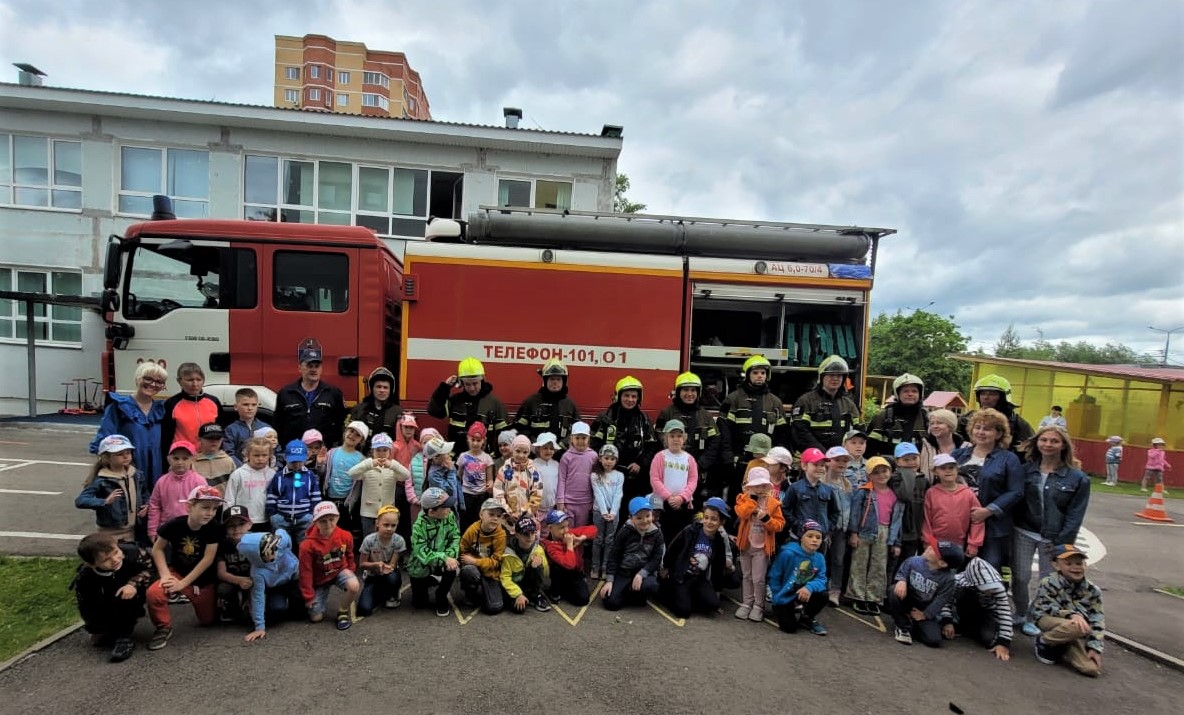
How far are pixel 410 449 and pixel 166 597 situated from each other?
6.69ft

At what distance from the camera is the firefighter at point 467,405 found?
562cm

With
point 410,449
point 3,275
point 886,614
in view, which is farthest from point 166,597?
point 3,275

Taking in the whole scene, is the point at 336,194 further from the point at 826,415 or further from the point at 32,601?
the point at 826,415

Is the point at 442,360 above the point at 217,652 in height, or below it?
above

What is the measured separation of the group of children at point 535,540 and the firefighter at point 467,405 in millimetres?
296

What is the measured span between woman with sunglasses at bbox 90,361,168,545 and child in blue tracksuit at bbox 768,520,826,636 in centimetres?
510

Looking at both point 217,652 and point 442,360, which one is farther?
point 442,360

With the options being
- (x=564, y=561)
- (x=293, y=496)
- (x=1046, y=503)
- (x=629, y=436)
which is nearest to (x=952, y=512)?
(x=1046, y=503)

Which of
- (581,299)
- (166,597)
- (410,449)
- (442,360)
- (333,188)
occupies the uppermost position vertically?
(333,188)

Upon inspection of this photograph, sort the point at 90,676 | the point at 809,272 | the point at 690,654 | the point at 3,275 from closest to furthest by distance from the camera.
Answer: the point at 90,676 < the point at 690,654 < the point at 809,272 < the point at 3,275

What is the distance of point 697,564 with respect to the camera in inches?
185

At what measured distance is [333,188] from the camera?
44.5ft

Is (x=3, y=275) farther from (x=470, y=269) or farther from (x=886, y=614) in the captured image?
(x=886, y=614)

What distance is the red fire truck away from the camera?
229 inches
